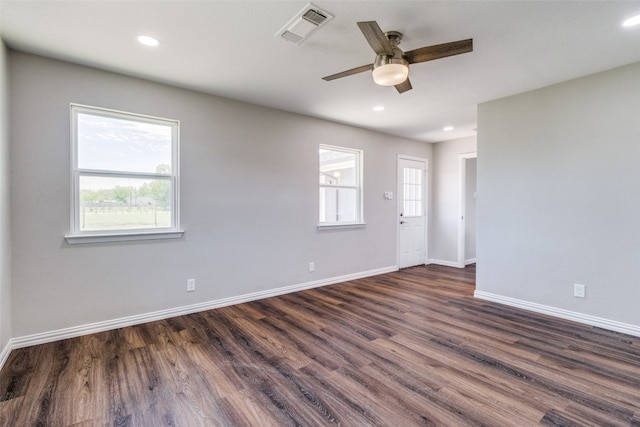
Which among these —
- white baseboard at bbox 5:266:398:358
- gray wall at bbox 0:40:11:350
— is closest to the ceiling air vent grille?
gray wall at bbox 0:40:11:350

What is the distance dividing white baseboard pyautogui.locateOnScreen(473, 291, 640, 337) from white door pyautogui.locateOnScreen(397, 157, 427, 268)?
77.4 inches

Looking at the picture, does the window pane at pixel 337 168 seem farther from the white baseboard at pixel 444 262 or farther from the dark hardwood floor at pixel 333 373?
the white baseboard at pixel 444 262

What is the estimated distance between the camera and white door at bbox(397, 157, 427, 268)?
5.70 m

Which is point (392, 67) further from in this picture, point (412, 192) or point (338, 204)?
point (412, 192)

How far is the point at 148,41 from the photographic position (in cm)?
239

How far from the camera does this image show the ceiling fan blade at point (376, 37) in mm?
1772

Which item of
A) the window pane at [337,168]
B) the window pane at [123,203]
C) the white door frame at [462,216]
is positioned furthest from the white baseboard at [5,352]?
the white door frame at [462,216]

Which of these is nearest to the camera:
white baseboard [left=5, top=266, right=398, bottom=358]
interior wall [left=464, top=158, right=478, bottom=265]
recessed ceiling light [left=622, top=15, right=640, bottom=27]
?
recessed ceiling light [left=622, top=15, right=640, bottom=27]

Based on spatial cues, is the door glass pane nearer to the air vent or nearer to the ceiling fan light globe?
the ceiling fan light globe

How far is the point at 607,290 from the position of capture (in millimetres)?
2949

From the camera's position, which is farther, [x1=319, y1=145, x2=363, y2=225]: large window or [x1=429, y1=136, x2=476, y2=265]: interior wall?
[x1=429, y1=136, x2=476, y2=265]: interior wall

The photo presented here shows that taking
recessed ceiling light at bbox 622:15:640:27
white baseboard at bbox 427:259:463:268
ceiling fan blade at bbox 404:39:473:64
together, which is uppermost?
recessed ceiling light at bbox 622:15:640:27

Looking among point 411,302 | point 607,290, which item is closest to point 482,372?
point 411,302

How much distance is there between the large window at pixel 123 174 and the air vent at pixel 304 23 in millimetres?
1756
